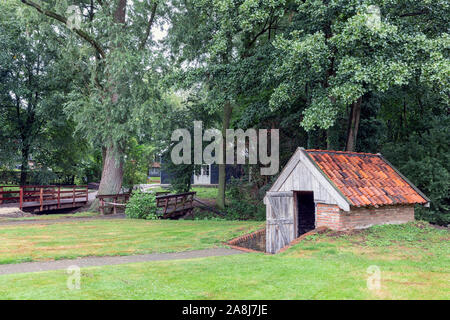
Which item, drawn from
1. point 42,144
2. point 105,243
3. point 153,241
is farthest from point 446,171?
point 42,144

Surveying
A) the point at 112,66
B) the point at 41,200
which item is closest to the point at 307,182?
the point at 112,66

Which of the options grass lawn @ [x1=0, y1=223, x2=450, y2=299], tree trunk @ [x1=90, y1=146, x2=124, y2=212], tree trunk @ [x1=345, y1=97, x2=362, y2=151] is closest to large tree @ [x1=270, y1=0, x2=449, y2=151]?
tree trunk @ [x1=345, y1=97, x2=362, y2=151]

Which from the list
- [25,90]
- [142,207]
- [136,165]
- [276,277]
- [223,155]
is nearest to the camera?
[276,277]

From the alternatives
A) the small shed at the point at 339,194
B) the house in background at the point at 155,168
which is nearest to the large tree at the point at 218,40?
the small shed at the point at 339,194

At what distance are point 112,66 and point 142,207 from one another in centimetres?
769

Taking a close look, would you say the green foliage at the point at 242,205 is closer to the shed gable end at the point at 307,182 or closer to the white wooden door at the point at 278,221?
the white wooden door at the point at 278,221

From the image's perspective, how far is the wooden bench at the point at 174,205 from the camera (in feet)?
66.8

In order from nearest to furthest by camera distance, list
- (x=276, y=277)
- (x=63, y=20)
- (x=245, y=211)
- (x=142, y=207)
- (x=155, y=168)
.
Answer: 1. (x=276, y=277)
2. (x=142, y=207)
3. (x=63, y=20)
4. (x=245, y=211)
5. (x=155, y=168)

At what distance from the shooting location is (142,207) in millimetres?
18859

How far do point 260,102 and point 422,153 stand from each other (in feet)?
29.9

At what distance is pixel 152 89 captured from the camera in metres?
19.5

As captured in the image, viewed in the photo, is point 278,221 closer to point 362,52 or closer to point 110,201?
point 362,52

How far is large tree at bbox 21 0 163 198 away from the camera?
1919 cm

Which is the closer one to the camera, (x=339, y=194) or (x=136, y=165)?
(x=339, y=194)
